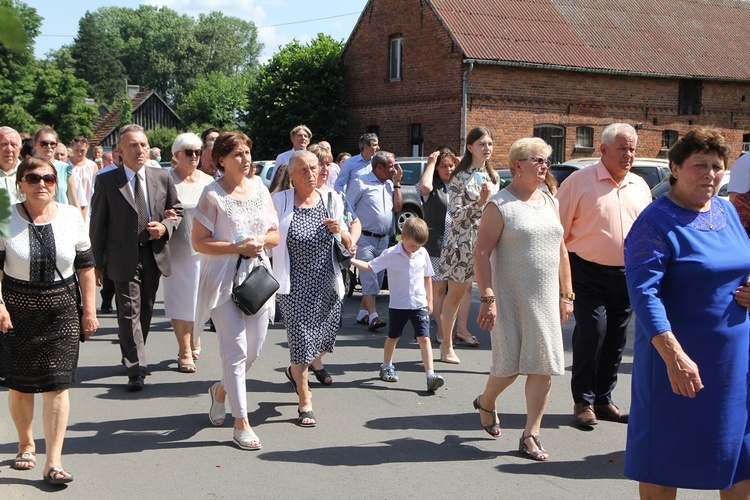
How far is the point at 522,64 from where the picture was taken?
100 feet

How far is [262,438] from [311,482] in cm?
100

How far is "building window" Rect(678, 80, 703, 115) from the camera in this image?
34.3 m

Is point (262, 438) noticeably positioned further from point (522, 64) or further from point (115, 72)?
point (115, 72)

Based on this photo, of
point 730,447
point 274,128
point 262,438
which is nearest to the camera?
point 730,447

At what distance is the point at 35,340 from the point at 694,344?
352cm

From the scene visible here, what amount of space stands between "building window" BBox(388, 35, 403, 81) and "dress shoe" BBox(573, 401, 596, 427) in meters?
27.9

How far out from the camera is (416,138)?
107 ft

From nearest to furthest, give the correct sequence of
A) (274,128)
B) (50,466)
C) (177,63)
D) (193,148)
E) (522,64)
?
(50,466), (193,148), (522,64), (274,128), (177,63)

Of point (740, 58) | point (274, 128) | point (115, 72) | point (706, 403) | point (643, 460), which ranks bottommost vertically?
point (643, 460)

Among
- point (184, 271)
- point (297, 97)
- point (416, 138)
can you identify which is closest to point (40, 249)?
point (184, 271)

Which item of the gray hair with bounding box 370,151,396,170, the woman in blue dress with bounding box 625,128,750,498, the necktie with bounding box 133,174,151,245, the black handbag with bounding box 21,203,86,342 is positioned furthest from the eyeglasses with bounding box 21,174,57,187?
the gray hair with bounding box 370,151,396,170

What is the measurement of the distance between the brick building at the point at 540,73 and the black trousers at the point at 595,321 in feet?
79.8

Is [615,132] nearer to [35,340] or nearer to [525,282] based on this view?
[525,282]

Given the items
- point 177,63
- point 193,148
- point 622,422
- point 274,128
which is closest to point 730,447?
point 622,422
